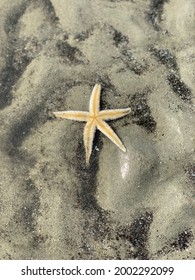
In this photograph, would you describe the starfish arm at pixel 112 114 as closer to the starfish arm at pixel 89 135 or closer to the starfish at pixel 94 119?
the starfish at pixel 94 119

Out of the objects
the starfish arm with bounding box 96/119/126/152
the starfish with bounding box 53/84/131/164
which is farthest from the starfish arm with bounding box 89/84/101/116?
the starfish arm with bounding box 96/119/126/152

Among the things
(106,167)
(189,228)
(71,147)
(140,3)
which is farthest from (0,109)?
(189,228)

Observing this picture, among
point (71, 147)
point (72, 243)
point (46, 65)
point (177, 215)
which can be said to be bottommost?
point (72, 243)

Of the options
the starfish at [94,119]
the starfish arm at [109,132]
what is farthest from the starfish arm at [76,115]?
the starfish arm at [109,132]

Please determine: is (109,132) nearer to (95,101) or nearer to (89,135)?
(89,135)

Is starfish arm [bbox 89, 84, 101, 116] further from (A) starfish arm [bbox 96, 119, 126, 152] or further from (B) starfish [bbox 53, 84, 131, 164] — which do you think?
(A) starfish arm [bbox 96, 119, 126, 152]

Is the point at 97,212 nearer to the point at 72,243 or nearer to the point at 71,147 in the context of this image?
the point at 72,243

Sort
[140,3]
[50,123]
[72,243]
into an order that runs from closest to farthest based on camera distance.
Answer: [72,243], [50,123], [140,3]

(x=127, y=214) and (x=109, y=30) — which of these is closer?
(x=127, y=214)
